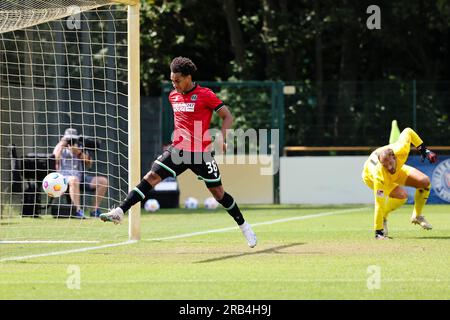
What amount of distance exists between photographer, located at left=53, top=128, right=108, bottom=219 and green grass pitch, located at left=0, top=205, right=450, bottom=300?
1.03 metres

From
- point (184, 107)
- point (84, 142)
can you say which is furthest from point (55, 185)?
point (84, 142)

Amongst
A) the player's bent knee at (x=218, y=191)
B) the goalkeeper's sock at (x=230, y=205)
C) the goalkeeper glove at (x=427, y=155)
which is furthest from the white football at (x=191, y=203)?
the player's bent knee at (x=218, y=191)

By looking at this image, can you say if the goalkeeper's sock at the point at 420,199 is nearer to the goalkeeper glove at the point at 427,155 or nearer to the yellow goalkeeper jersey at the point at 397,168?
the yellow goalkeeper jersey at the point at 397,168

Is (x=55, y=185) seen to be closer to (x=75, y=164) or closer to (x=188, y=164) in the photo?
(x=188, y=164)

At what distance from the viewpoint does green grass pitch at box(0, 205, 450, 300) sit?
9398 millimetres

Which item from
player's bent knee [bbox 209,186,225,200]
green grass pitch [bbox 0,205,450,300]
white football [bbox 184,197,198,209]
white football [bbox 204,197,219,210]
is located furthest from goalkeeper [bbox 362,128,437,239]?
white football [bbox 184,197,198,209]

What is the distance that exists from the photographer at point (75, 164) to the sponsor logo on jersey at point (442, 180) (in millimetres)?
8100

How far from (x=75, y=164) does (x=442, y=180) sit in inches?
344

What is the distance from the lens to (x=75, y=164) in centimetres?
2070

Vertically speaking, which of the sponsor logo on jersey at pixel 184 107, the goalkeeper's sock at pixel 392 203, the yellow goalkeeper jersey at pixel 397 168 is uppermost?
the sponsor logo on jersey at pixel 184 107

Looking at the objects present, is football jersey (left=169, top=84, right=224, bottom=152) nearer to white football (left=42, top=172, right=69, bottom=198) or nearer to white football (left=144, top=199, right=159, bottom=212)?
white football (left=42, top=172, right=69, bottom=198)

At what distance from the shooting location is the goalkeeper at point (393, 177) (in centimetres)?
1468

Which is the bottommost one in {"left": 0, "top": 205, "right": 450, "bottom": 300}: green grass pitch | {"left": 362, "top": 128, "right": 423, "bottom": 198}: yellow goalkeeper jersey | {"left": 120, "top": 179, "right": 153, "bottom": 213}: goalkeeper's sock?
{"left": 0, "top": 205, "right": 450, "bottom": 300}: green grass pitch
